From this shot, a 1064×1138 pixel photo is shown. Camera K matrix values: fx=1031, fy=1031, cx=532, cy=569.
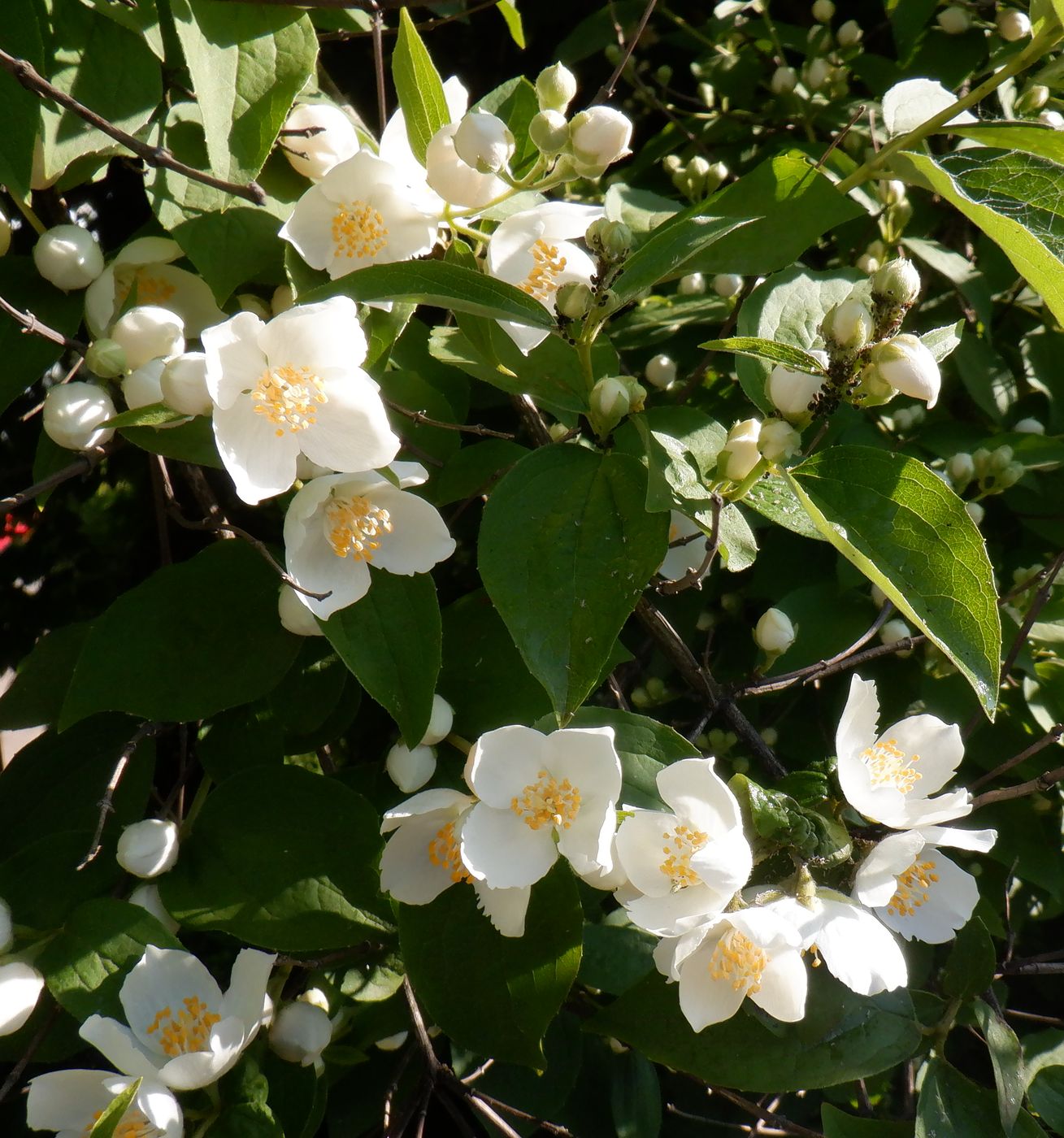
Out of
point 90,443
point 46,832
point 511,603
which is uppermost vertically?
point 90,443

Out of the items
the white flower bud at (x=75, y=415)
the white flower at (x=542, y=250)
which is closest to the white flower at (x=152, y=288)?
the white flower bud at (x=75, y=415)

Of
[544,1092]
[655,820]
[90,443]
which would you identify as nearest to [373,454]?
[90,443]

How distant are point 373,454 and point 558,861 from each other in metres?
0.52

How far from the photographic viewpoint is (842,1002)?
1262 millimetres

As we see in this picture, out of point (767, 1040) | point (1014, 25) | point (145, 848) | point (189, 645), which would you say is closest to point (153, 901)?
point (145, 848)

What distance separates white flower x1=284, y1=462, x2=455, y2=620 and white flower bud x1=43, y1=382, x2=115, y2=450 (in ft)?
0.89

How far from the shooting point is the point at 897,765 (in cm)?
128

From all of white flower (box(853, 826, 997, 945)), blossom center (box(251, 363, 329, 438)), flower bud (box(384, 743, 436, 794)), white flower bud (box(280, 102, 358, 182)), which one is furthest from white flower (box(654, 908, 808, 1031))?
white flower bud (box(280, 102, 358, 182))

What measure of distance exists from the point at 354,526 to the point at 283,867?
1.47ft

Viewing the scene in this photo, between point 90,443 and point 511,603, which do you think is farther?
point 90,443

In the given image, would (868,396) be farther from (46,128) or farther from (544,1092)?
(544,1092)

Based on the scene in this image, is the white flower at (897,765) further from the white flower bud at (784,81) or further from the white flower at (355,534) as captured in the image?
the white flower bud at (784,81)

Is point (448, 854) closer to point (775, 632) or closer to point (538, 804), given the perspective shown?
point (538, 804)

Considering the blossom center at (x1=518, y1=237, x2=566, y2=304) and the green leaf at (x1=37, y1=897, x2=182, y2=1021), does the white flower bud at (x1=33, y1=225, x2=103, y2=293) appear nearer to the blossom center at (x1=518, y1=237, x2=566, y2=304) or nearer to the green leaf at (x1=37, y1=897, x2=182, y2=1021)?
the blossom center at (x1=518, y1=237, x2=566, y2=304)
